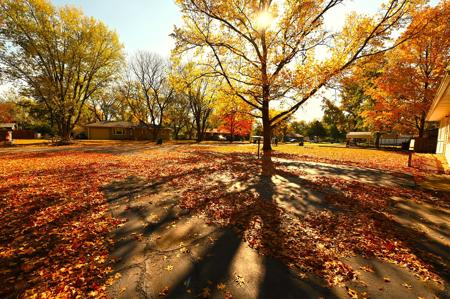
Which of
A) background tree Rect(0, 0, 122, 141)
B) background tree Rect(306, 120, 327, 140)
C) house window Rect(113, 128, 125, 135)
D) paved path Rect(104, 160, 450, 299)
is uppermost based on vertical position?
background tree Rect(0, 0, 122, 141)

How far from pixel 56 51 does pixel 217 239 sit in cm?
3756

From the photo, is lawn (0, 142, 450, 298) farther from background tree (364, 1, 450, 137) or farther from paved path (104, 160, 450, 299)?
background tree (364, 1, 450, 137)

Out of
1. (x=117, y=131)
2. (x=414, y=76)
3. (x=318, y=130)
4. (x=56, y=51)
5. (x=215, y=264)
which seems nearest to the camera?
(x=215, y=264)

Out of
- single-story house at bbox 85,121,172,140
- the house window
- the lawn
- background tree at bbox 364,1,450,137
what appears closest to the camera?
the lawn

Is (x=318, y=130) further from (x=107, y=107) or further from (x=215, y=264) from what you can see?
(x=215, y=264)

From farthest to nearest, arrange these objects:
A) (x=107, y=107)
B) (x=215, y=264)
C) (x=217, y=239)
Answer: (x=107, y=107)
(x=217, y=239)
(x=215, y=264)

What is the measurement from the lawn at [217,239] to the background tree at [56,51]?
2718 cm

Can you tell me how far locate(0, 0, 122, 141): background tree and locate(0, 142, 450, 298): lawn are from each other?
89.2 feet

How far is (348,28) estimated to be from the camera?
46.0 ft

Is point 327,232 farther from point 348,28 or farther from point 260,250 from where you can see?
point 348,28

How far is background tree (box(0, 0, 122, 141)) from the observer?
26.4m

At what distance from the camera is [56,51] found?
2928 cm

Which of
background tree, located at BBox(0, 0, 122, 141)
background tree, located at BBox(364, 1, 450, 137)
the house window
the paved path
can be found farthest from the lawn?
the house window

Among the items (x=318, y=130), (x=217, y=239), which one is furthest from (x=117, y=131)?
(x=318, y=130)
